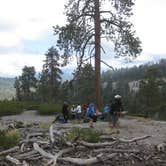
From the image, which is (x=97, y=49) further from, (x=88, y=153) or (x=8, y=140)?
(x=88, y=153)

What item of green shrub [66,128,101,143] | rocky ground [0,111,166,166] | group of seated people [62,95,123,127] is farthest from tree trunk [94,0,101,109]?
green shrub [66,128,101,143]

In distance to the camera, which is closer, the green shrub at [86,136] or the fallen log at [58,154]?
the fallen log at [58,154]

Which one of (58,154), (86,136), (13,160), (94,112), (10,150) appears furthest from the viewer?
(94,112)

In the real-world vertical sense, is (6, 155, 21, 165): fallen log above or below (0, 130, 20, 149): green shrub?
below

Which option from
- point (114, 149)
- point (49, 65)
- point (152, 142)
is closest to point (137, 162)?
point (114, 149)

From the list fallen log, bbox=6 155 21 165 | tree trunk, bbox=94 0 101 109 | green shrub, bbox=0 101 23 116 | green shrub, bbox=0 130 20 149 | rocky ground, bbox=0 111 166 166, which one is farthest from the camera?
green shrub, bbox=0 101 23 116

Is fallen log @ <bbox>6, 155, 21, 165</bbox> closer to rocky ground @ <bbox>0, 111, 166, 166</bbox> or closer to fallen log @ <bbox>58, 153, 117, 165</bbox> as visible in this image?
rocky ground @ <bbox>0, 111, 166, 166</bbox>

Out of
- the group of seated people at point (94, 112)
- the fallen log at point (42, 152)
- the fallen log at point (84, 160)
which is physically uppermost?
the group of seated people at point (94, 112)

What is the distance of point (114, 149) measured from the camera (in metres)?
14.0

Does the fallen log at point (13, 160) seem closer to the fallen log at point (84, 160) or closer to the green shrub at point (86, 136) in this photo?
the fallen log at point (84, 160)

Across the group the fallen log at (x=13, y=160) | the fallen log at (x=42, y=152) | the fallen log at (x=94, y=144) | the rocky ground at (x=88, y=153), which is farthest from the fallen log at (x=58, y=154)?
the fallen log at (x=13, y=160)

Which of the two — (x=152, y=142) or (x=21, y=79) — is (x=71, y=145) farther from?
(x=21, y=79)

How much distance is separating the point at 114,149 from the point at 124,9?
2314 centimetres

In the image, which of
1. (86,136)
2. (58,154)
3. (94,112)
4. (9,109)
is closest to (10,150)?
(58,154)
